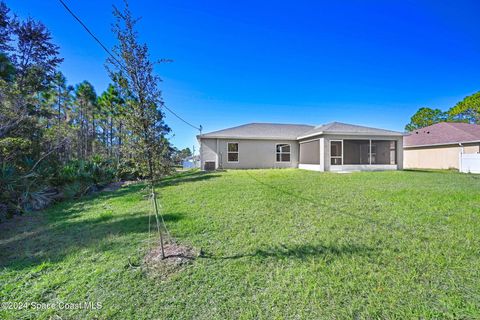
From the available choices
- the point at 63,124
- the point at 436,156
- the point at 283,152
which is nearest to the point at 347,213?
the point at 283,152

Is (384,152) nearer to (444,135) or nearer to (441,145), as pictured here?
(441,145)

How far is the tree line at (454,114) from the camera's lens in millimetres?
29250

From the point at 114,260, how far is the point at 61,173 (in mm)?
9377

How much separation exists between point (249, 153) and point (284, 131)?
3.98 metres

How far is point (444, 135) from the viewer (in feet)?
57.9

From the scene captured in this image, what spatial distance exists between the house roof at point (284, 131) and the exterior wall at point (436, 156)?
21.9ft

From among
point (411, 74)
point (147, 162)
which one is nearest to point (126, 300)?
point (147, 162)

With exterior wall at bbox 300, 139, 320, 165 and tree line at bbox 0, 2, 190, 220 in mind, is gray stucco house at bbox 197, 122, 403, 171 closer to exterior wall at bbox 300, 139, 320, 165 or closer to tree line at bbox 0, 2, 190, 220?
exterior wall at bbox 300, 139, 320, 165

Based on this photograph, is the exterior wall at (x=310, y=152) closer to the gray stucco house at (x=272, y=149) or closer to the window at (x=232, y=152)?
the gray stucco house at (x=272, y=149)

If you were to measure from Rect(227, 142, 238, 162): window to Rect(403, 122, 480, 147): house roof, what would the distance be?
12.2m

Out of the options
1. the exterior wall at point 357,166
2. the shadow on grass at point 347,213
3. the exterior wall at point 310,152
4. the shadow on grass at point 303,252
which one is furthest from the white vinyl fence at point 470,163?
the shadow on grass at point 303,252

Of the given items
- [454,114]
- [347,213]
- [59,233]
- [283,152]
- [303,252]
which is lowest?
[59,233]

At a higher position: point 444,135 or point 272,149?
point 444,135

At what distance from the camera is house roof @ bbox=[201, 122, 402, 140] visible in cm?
1336
